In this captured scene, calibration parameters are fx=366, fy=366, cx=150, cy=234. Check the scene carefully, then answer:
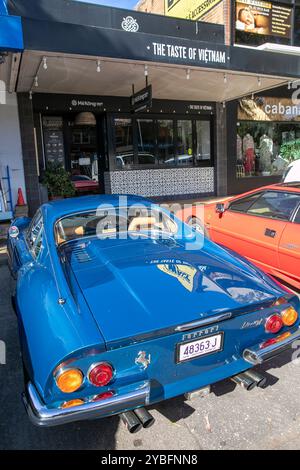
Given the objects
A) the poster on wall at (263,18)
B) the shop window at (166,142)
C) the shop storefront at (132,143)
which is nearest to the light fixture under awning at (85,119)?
the shop storefront at (132,143)

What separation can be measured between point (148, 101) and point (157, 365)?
7.29 meters

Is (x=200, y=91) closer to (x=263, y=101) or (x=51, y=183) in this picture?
(x=263, y=101)

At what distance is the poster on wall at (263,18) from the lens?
38.4 ft

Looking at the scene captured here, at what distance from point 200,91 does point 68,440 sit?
9676 mm

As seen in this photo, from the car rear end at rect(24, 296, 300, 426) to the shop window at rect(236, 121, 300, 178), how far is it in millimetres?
10864

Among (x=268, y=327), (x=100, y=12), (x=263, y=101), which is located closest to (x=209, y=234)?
(x=268, y=327)

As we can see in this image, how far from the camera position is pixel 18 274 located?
330 centimetres

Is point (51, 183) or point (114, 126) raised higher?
point (114, 126)

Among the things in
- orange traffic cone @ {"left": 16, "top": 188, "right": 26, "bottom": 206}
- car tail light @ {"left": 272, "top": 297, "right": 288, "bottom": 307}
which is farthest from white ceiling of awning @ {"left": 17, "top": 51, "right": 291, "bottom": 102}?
car tail light @ {"left": 272, "top": 297, "right": 288, "bottom": 307}

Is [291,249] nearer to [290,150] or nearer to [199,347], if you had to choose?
[199,347]

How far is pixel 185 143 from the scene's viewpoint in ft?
39.1

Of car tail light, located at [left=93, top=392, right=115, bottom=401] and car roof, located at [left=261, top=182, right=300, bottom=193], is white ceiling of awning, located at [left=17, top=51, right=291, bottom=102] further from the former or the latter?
car tail light, located at [left=93, top=392, right=115, bottom=401]

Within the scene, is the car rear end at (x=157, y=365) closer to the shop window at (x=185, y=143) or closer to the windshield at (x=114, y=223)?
the windshield at (x=114, y=223)

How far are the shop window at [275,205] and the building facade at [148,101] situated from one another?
11.4 ft
